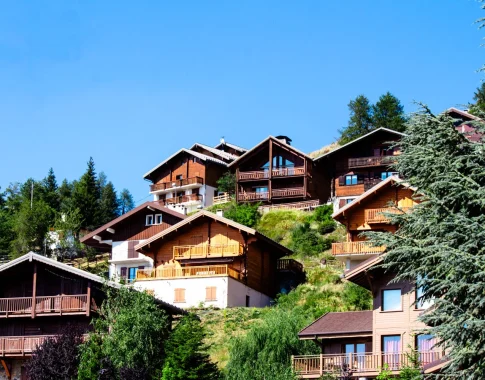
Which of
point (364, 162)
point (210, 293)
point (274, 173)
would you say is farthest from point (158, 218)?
point (364, 162)

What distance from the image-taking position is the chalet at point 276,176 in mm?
82875

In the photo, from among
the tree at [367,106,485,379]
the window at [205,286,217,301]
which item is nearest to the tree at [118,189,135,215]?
the window at [205,286,217,301]

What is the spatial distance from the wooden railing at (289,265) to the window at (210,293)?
703 cm

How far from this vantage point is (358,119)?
319 feet

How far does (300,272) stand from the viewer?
6381 centimetres

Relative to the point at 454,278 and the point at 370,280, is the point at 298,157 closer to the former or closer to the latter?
the point at 370,280

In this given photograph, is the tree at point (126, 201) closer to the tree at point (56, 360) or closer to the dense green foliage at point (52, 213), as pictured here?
the dense green foliage at point (52, 213)

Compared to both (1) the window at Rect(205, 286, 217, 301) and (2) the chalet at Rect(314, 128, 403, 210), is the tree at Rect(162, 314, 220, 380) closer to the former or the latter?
(1) the window at Rect(205, 286, 217, 301)

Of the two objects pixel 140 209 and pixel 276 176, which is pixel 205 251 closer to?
pixel 140 209

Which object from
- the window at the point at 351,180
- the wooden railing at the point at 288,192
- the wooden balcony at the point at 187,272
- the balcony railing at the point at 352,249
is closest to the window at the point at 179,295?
the wooden balcony at the point at 187,272

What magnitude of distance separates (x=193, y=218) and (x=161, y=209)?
302 inches

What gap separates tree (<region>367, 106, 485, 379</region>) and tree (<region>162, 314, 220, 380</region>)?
54.4 ft

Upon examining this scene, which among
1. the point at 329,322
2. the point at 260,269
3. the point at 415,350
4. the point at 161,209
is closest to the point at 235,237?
the point at 260,269

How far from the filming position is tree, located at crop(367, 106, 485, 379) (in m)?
24.8
